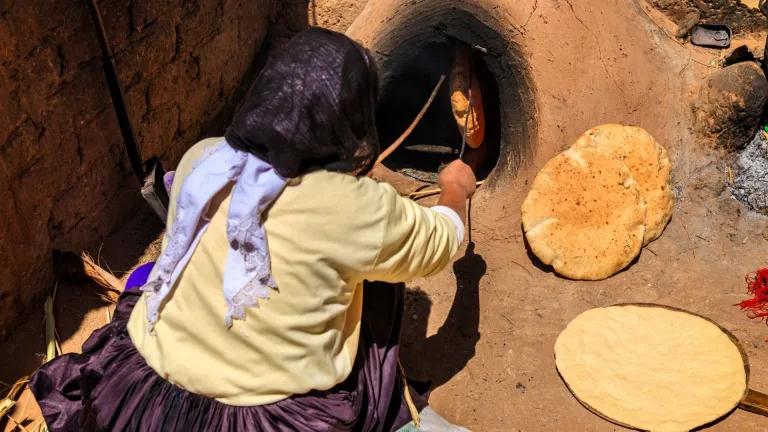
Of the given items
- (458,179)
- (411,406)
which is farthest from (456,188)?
(411,406)

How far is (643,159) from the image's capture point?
3408 millimetres

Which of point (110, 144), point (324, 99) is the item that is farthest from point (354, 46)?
point (110, 144)

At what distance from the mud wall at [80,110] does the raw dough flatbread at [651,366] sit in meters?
2.37

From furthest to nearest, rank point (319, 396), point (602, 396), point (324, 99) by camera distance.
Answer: point (602, 396) < point (319, 396) < point (324, 99)

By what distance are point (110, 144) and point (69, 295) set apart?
770 mm

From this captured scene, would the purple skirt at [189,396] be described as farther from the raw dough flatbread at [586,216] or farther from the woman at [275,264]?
the raw dough flatbread at [586,216]

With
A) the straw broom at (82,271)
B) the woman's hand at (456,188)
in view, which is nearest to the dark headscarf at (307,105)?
the woman's hand at (456,188)

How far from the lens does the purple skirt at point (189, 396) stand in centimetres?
185

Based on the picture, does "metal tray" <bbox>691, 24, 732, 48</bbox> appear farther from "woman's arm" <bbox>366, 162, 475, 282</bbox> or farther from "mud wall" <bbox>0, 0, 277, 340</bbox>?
"mud wall" <bbox>0, 0, 277, 340</bbox>

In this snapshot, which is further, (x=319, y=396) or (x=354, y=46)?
(x=319, y=396)

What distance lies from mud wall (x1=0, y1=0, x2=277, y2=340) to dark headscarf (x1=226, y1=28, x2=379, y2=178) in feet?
5.06

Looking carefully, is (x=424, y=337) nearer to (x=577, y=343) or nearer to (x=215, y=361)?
(x=577, y=343)

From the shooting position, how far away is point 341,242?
1.68 m

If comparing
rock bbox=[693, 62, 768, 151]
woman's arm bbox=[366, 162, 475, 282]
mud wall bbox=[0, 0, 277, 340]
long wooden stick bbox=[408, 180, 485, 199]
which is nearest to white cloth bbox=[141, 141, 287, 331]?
woman's arm bbox=[366, 162, 475, 282]
